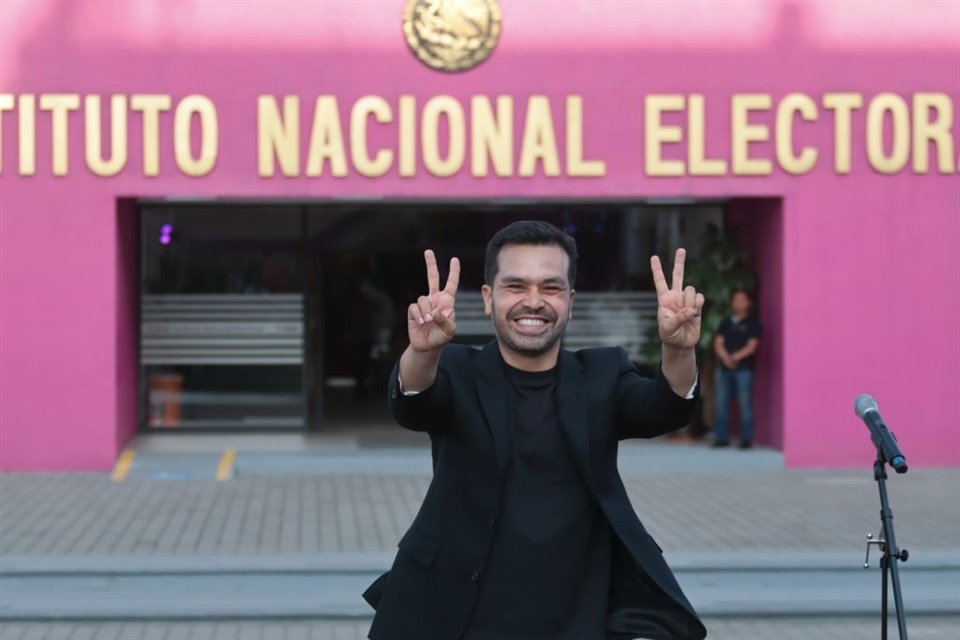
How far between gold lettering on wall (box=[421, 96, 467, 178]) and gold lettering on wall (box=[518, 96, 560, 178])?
22.9 inches

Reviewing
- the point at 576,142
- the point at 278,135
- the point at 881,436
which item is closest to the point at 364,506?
the point at 278,135

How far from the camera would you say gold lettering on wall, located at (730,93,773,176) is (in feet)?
45.2

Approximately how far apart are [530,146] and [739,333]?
272cm

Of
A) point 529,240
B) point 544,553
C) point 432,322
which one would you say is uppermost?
point 529,240

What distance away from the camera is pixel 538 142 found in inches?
540

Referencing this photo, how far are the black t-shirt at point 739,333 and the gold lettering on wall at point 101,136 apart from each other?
586 centimetres

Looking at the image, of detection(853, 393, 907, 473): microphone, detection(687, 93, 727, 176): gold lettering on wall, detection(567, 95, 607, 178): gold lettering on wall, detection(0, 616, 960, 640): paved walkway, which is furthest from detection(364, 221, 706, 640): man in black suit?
detection(687, 93, 727, 176): gold lettering on wall

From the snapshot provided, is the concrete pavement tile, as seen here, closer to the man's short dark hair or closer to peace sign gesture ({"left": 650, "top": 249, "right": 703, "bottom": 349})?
the man's short dark hair

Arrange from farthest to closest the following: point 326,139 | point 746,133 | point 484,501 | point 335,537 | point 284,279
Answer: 1. point 284,279
2. point 746,133
3. point 326,139
4. point 335,537
5. point 484,501

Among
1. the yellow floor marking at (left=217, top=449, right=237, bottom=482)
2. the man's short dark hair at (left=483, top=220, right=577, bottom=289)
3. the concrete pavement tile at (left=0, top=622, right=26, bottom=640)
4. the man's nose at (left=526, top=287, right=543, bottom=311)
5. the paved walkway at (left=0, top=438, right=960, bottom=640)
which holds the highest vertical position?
the man's short dark hair at (left=483, top=220, right=577, bottom=289)

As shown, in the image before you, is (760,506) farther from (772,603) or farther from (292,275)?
(292,275)

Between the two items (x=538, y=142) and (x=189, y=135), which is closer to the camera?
(x=189, y=135)

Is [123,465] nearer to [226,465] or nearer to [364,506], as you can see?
[226,465]

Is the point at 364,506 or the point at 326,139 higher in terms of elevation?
the point at 326,139
